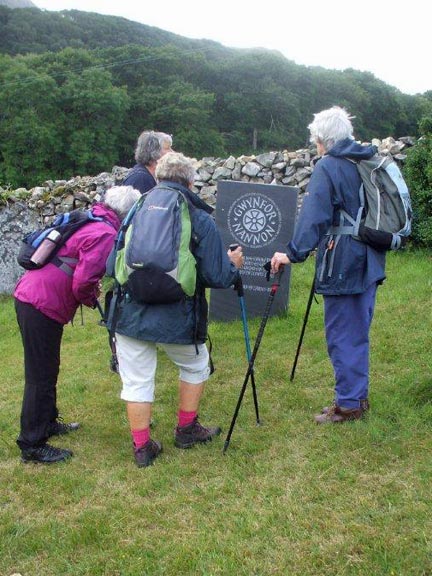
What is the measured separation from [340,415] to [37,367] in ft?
6.98

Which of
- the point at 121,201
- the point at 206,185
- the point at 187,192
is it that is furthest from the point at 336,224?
the point at 206,185

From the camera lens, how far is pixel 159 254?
11.3 feet

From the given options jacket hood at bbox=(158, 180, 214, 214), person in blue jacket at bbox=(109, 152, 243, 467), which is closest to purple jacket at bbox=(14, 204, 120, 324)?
person in blue jacket at bbox=(109, 152, 243, 467)

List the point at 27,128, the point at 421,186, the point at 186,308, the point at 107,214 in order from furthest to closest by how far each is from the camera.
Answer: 1. the point at 27,128
2. the point at 421,186
3. the point at 107,214
4. the point at 186,308

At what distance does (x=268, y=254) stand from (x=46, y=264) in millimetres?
3413

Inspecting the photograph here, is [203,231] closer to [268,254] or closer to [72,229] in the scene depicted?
[72,229]

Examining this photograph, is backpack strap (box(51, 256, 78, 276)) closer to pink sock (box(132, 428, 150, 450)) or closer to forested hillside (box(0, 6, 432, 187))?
pink sock (box(132, 428, 150, 450))

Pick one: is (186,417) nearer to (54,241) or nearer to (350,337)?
(350,337)

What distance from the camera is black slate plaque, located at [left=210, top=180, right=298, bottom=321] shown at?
6.71 m

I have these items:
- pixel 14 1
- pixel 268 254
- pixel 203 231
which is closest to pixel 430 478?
pixel 203 231

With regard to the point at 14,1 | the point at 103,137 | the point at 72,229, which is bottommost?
the point at 103,137

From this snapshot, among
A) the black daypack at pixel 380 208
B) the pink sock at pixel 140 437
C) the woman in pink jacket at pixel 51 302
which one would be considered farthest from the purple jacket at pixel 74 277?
the black daypack at pixel 380 208

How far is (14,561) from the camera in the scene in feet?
10.2

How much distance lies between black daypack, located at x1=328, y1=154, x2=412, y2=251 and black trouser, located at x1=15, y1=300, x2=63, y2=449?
2092 mm
